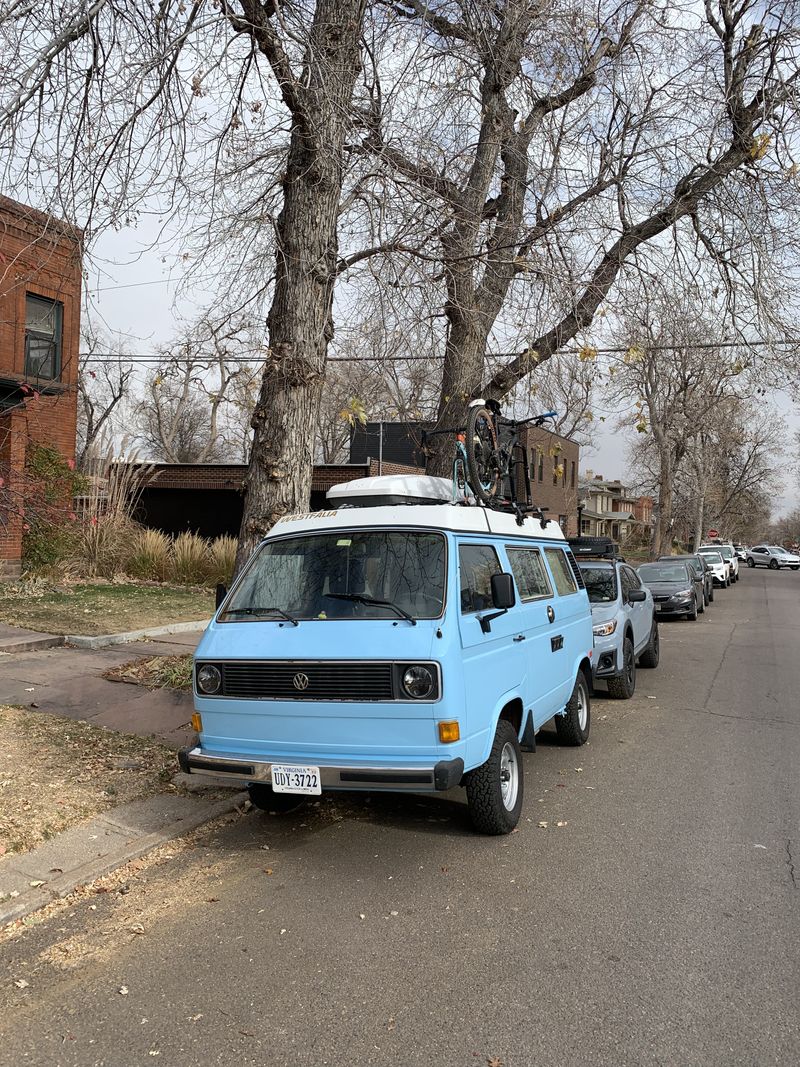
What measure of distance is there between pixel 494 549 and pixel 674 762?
2838 millimetres

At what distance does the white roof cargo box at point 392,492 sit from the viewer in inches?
239

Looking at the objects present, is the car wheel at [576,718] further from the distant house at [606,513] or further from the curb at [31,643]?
the distant house at [606,513]

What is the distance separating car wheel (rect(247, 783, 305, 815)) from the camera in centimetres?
561

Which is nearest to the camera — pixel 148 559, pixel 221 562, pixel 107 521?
pixel 107 521

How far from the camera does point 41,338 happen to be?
→ 1825cm

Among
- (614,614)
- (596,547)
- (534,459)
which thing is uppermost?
(534,459)

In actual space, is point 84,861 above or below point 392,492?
below

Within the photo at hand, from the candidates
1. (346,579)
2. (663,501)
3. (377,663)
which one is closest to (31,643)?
(346,579)

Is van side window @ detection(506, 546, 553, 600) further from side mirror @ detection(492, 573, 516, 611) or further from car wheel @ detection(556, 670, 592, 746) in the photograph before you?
car wheel @ detection(556, 670, 592, 746)

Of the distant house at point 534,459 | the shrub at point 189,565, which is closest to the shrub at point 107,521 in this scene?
the shrub at point 189,565

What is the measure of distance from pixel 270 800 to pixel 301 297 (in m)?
4.77

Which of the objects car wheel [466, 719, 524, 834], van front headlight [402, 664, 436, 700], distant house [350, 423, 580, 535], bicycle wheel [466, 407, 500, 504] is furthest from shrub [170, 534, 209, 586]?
van front headlight [402, 664, 436, 700]

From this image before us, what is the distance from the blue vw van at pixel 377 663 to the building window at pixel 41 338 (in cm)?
1453

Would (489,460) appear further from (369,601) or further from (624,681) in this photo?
(624,681)
